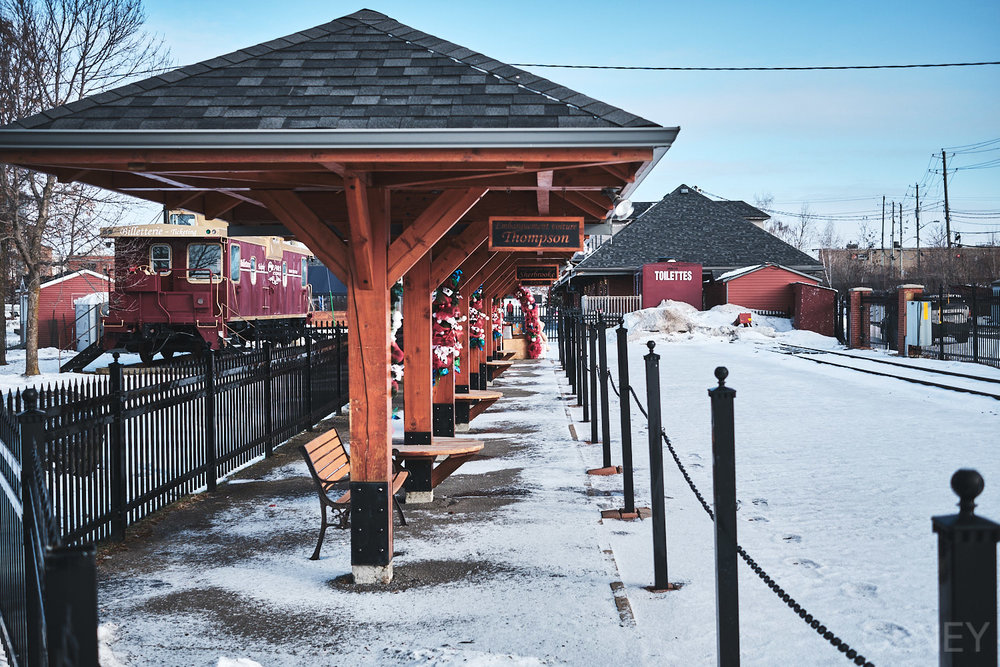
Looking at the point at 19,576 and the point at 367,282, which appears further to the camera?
the point at 367,282

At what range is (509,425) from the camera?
13.9 m

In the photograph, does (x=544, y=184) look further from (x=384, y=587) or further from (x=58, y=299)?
(x=58, y=299)

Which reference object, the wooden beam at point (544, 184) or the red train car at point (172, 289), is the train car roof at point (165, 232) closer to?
the red train car at point (172, 289)

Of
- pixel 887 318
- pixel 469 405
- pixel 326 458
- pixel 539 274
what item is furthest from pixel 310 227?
pixel 887 318

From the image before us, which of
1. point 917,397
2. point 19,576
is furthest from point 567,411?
point 19,576

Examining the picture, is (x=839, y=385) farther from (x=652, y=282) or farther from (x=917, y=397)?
(x=652, y=282)

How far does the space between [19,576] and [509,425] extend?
33.4 ft

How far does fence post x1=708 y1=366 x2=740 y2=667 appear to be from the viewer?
3883 millimetres

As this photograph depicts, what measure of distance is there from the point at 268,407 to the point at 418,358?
115 inches

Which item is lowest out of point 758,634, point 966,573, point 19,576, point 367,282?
point 758,634

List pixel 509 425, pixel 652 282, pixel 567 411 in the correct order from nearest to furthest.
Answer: pixel 509 425 → pixel 567 411 → pixel 652 282

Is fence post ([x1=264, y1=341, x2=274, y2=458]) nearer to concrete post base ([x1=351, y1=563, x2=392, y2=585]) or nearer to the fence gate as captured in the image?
concrete post base ([x1=351, y1=563, x2=392, y2=585])

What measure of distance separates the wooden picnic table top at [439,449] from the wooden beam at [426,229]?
8.06 ft

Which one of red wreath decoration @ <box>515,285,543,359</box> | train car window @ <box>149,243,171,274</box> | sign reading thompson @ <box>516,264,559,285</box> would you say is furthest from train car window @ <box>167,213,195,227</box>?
red wreath decoration @ <box>515,285,543,359</box>
